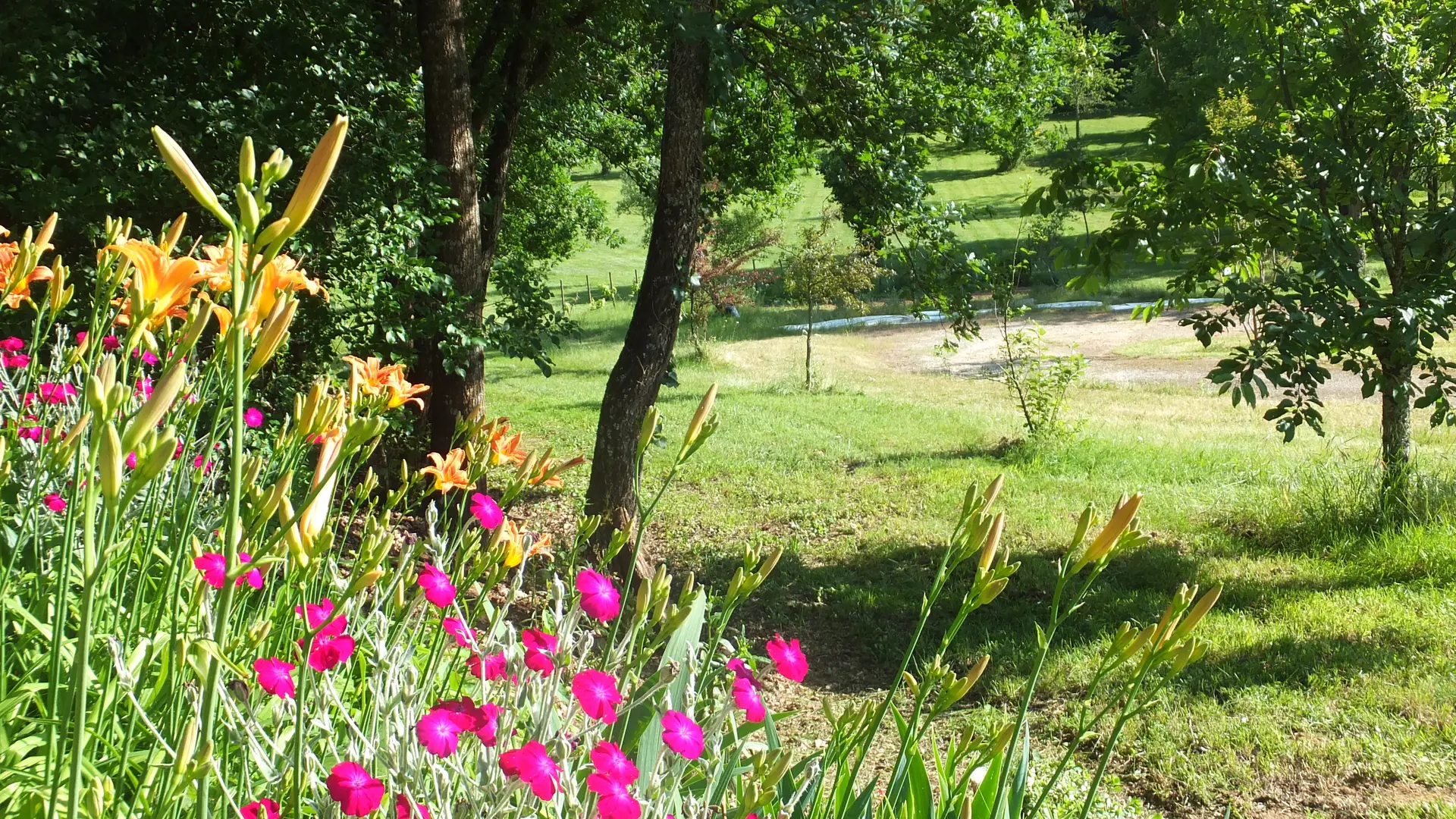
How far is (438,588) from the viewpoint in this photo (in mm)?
1210

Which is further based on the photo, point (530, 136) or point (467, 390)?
point (530, 136)

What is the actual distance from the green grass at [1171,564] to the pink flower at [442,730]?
1762 mm

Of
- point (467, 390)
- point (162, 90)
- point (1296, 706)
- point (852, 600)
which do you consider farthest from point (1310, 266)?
point (162, 90)

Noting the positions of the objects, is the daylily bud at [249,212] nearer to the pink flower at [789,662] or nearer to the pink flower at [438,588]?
the pink flower at [438,588]

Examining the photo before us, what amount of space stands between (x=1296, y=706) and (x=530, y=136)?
6652mm

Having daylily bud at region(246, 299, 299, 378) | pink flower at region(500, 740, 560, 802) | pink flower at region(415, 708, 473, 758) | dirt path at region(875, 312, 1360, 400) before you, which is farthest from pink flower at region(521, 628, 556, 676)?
dirt path at region(875, 312, 1360, 400)

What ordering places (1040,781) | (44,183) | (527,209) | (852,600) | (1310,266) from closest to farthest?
1. (1040,781)
2. (44,183)
3. (1310,266)
4. (852,600)
5. (527,209)

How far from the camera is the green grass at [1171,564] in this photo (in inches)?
153

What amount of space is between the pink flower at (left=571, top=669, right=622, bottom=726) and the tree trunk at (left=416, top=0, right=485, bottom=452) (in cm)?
455

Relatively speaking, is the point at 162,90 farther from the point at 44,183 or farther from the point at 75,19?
the point at 44,183

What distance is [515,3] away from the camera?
663 centimetres

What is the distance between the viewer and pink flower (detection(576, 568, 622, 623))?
47.2 inches

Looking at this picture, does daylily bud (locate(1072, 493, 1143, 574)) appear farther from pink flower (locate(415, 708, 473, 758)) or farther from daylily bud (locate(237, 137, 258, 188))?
daylily bud (locate(237, 137, 258, 188))

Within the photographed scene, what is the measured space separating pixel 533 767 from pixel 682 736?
17cm
